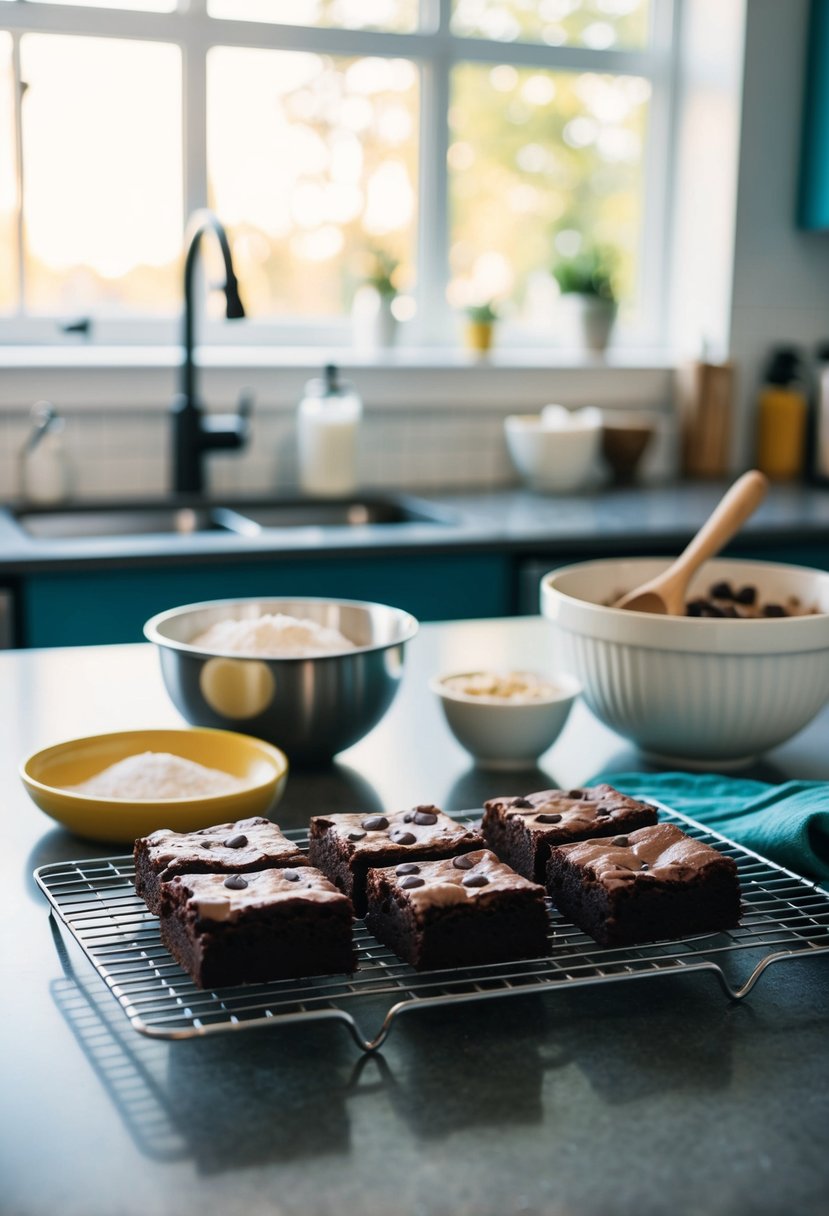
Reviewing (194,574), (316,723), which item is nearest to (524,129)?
(194,574)

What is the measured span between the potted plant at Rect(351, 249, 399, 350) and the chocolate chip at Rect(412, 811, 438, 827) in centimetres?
255

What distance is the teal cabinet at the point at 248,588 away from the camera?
7.95 ft

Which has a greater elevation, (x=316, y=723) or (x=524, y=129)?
(x=524, y=129)

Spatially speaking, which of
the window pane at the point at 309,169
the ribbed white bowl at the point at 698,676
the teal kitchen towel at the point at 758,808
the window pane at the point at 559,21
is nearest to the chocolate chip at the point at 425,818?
the teal kitchen towel at the point at 758,808

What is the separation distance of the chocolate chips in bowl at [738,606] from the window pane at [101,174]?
2160 mm

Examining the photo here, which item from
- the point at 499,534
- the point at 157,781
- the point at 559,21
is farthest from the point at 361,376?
the point at 157,781

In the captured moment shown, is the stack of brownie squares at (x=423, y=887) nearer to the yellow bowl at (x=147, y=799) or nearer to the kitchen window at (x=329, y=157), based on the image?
the yellow bowl at (x=147, y=799)

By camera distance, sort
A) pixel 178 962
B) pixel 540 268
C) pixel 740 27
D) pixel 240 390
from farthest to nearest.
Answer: pixel 540 268 → pixel 740 27 → pixel 240 390 → pixel 178 962

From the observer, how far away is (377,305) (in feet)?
11.3

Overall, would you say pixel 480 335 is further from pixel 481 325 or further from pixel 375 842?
pixel 375 842

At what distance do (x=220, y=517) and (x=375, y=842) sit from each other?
82.6 inches

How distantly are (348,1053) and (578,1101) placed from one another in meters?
0.14

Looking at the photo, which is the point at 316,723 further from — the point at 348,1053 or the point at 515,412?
the point at 515,412

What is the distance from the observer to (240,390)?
320 cm
